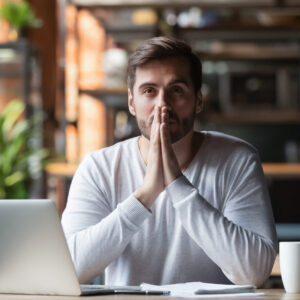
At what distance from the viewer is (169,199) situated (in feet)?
5.93

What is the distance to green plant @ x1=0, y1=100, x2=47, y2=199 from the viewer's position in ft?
15.0

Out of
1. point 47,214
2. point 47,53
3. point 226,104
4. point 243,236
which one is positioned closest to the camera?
point 47,214

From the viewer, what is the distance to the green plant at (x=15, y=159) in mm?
4582

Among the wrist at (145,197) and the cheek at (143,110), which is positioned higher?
the cheek at (143,110)

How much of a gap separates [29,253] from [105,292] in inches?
7.6

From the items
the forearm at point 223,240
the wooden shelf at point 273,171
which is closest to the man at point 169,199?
the forearm at point 223,240

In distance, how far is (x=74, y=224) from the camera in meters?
1.79

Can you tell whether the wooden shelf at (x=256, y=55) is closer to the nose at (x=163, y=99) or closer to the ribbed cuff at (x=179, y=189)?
the nose at (x=163, y=99)

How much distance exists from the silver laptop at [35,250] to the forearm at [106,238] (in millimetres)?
312

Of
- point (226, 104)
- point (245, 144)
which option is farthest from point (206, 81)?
point (245, 144)

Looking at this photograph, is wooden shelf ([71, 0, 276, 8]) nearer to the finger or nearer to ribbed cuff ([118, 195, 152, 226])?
the finger

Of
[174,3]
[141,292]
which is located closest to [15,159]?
[174,3]

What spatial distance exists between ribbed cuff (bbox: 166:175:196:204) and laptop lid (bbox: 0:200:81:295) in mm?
394

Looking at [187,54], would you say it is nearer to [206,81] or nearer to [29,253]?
[29,253]
